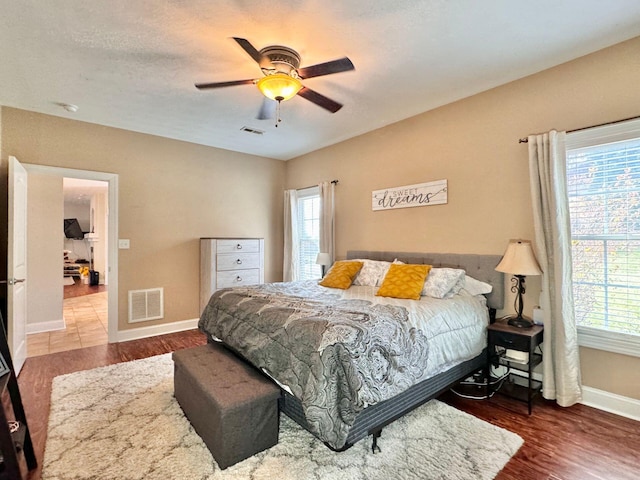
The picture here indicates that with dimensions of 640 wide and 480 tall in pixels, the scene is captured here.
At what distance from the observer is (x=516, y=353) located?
8.90ft

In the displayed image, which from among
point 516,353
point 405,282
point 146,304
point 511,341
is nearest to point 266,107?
point 405,282

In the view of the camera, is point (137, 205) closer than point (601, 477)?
No

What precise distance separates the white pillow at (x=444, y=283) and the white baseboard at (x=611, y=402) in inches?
49.9

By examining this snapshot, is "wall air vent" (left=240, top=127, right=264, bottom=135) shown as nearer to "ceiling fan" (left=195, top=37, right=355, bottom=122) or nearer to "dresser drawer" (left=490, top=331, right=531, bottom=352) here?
"ceiling fan" (left=195, top=37, right=355, bottom=122)

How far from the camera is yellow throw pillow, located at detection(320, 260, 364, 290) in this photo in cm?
369

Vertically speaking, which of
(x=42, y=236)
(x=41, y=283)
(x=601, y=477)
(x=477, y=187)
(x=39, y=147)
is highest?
(x=39, y=147)

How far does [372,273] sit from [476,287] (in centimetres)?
112

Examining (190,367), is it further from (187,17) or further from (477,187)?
(477,187)

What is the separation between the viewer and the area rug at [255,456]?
186 centimetres

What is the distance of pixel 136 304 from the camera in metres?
4.46

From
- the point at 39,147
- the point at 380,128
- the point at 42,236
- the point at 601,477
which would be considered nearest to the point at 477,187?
the point at 380,128

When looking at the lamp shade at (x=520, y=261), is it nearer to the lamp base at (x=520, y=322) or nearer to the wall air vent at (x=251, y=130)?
the lamp base at (x=520, y=322)

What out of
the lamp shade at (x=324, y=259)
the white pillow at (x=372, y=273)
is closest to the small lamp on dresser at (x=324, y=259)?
the lamp shade at (x=324, y=259)

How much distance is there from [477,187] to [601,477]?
2.42m
